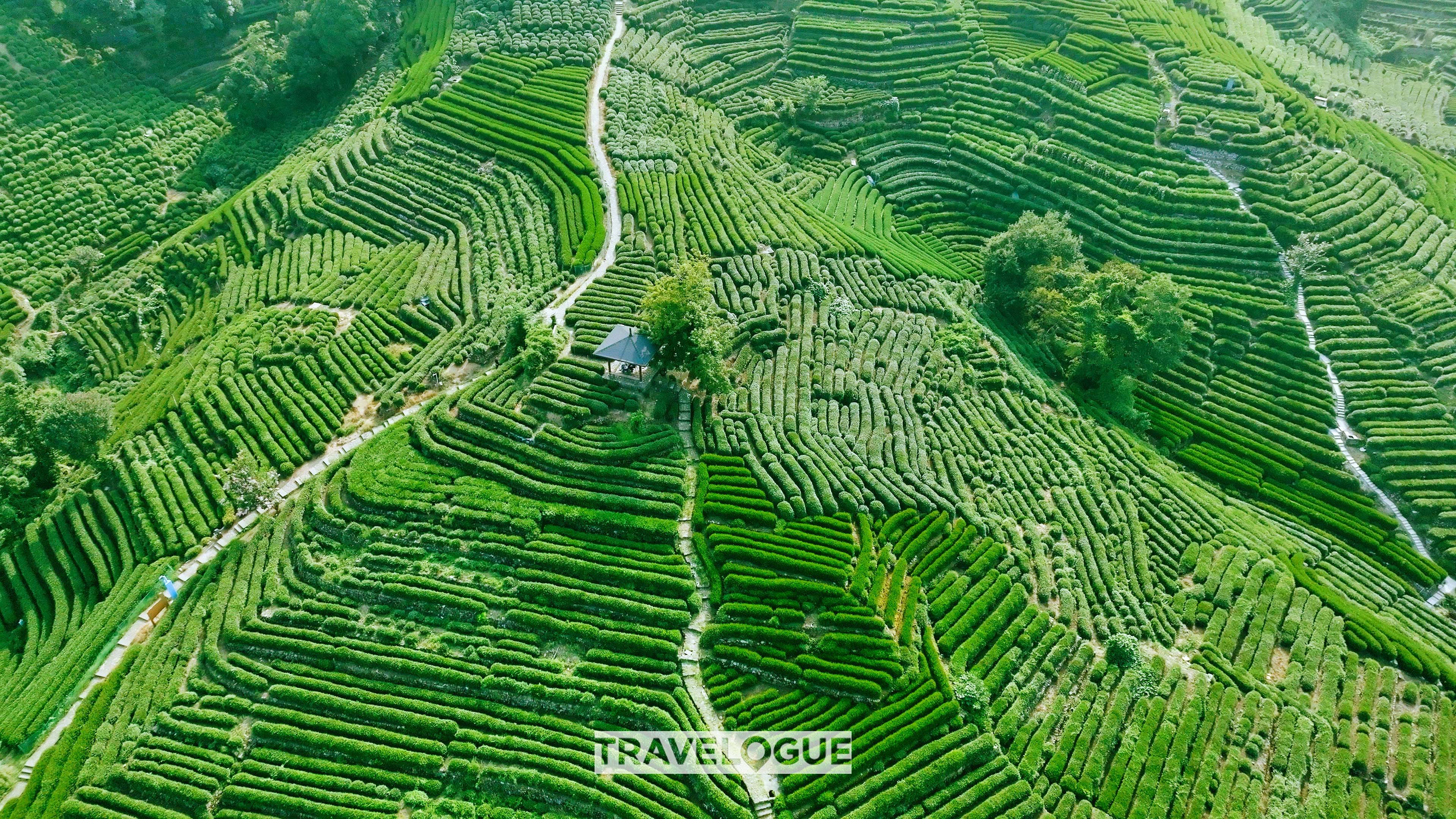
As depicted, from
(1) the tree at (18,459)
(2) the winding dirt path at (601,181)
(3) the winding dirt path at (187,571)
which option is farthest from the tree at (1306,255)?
(1) the tree at (18,459)

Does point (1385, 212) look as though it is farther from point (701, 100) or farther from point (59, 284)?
point (59, 284)

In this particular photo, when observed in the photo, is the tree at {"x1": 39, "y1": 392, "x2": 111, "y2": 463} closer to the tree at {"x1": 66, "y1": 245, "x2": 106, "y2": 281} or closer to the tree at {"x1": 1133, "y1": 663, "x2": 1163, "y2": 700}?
the tree at {"x1": 66, "y1": 245, "x2": 106, "y2": 281}

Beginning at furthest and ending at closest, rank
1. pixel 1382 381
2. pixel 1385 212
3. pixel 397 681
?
pixel 1385 212
pixel 1382 381
pixel 397 681

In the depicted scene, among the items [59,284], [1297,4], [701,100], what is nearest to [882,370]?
[701,100]

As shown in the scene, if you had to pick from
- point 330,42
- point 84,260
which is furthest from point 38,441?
point 330,42

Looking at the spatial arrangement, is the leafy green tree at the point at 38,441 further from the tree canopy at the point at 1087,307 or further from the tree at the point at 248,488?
the tree canopy at the point at 1087,307

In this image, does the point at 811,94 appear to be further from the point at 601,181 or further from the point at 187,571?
the point at 187,571

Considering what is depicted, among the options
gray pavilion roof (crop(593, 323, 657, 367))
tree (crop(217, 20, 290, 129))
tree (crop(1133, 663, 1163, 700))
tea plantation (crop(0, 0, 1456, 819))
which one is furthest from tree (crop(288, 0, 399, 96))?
tree (crop(1133, 663, 1163, 700))
